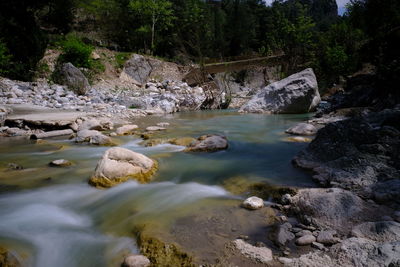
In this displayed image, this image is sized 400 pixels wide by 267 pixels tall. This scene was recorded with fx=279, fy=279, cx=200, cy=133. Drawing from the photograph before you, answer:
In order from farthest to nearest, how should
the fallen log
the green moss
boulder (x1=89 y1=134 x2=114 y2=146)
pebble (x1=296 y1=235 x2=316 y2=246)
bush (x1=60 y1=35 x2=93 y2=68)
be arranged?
bush (x1=60 y1=35 x2=93 y2=68), the fallen log, boulder (x1=89 y1=134 x2=114 y2=146), the green moss, pebble (x1=296 y1=235 x2=316 y2=246)

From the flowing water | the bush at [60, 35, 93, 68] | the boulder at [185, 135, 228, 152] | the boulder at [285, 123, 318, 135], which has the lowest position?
the flowing water

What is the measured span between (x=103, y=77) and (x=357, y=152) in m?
19.0

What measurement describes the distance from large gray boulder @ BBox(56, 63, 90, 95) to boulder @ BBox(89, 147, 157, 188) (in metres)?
11.3

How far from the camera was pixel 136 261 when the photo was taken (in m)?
2.19

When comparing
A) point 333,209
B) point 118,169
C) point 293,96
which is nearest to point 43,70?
point 293,96

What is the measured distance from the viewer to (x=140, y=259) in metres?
2.21

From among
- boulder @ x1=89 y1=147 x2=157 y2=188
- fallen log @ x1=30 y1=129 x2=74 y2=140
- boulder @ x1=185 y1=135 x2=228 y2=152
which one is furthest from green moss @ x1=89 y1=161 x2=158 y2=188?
fallen log @ x1=30 y1=129 x2=74 y2=140

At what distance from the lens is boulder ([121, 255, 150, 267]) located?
2.16 m

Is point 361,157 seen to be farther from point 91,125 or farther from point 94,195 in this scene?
point 91,125

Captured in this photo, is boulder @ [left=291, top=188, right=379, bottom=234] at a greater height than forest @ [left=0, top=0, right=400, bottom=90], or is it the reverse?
forest @ [left=0, top=0, right=400, bottom=90]

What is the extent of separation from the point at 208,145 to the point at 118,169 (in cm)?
229

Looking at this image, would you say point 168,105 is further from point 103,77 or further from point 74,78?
point 103,77

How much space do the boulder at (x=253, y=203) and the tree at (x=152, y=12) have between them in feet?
92.5

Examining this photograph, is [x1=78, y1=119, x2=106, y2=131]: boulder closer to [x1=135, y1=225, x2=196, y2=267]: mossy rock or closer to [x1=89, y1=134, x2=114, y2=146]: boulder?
[x1=89, y1=134, x2=114, y2=146]: boulder
